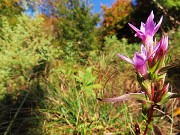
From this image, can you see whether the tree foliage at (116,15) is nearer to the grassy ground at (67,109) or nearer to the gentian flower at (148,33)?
the grassy ground at (67,109)

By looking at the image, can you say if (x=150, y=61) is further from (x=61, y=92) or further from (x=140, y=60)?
(x=61, y=92)

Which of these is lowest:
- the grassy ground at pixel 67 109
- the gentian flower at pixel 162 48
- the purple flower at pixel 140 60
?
the grassy ground at pixel 67 109

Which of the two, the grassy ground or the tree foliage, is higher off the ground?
the tree foliage

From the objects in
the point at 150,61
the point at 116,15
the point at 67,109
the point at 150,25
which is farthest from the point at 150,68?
the point at 116,15

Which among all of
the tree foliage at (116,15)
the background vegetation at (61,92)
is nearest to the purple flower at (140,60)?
the background vegetation at (61,92)

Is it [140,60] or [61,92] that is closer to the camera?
[140,60]

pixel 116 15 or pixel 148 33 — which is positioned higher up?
pixel 116 15

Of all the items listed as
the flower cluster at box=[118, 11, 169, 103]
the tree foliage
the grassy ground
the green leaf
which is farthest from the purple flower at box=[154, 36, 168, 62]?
the tree foliage

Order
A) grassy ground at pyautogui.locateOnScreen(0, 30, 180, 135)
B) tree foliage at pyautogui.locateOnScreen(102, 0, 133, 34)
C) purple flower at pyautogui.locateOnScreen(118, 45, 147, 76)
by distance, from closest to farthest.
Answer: purple flower at pyautogui.locateOnScreen(118, 45, 147, 76), grassy ground at pyautogui.locateOnScreen(0, 30, 180, 135), tree foliage at pyautogui.locateOnScreen(102, 0, 133, 34)

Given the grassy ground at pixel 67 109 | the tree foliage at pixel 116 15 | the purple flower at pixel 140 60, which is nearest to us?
the purple flower at pixel 140 60

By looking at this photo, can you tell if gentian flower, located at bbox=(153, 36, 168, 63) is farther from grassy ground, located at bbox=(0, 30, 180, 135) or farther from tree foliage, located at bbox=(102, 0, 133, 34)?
tree foliage, located at bbox=(102, 0, 133, 34)
